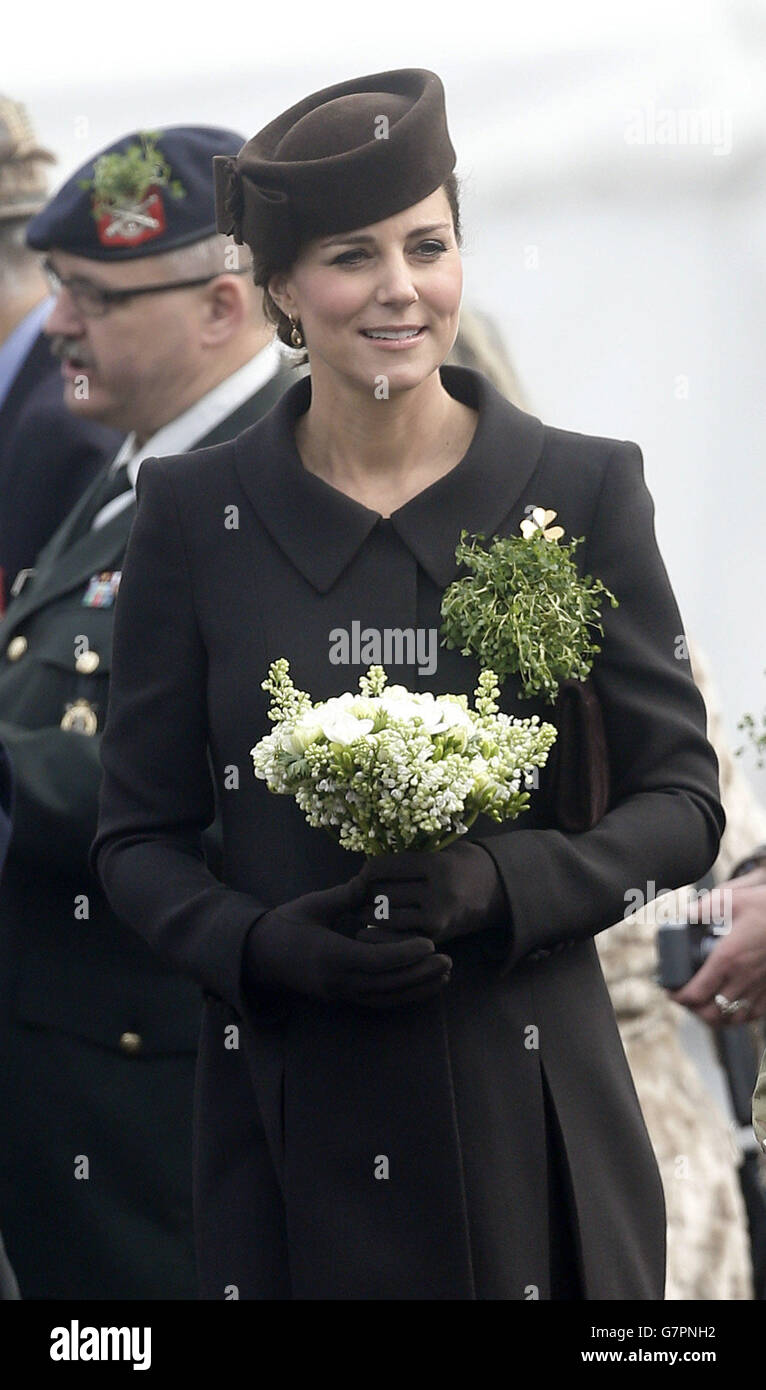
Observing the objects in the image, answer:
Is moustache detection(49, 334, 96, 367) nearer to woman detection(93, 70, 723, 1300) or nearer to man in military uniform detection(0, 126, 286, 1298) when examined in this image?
man in military uniform detection(0, 126, 286, 1298)

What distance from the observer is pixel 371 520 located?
Answer: 2242 millimetres

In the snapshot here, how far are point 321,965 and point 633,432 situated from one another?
6.20 ft

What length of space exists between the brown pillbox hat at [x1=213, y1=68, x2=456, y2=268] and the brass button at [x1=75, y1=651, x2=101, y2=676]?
96 centimetres

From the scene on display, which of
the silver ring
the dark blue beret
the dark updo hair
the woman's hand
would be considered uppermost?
the dark blue beret

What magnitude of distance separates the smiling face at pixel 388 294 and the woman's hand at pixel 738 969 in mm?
1007

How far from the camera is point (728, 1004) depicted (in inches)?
113

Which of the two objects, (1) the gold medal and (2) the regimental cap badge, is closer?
(1) the gold medal

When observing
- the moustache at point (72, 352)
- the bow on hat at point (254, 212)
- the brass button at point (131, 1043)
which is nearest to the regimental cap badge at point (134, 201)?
the moustache at point (72, 352)

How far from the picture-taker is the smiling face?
2.14 meters

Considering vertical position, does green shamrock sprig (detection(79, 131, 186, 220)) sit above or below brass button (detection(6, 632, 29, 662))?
above

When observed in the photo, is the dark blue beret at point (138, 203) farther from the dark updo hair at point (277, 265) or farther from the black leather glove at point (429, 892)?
the black leather glove at point (429, 892)

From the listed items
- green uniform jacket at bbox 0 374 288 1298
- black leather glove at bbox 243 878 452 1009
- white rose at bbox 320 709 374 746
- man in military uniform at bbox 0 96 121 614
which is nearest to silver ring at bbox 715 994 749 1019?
green uniform jacket at bbox 0 374 288 1298

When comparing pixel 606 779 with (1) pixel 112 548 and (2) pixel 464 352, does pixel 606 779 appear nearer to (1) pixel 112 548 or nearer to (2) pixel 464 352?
(1) pixel 112 548

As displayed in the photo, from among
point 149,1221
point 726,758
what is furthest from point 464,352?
point 149,1221
